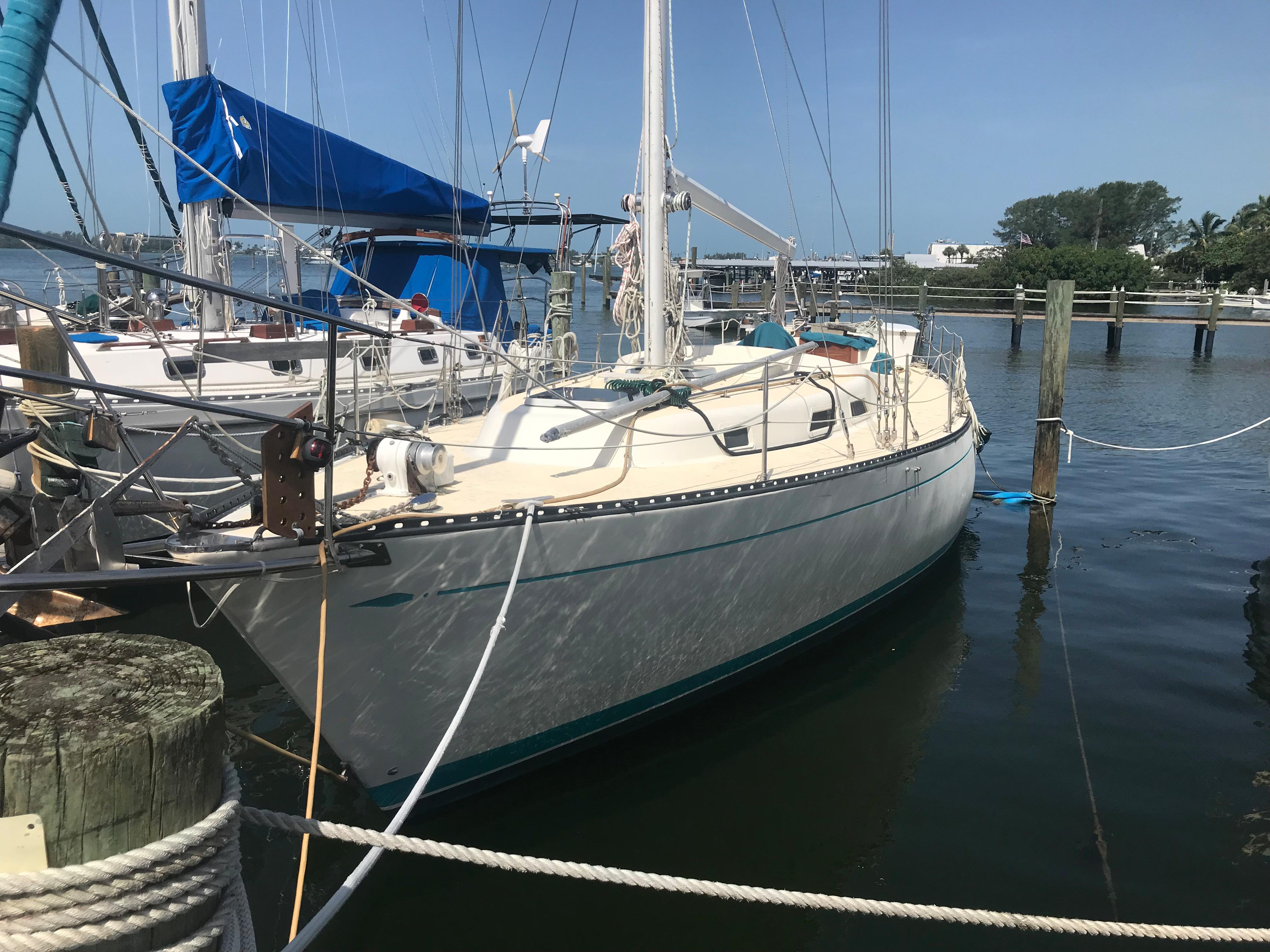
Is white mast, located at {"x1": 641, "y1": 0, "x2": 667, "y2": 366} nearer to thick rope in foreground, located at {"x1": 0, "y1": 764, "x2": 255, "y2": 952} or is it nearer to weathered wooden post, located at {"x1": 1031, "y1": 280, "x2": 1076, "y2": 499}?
thick rope in foreground, located at {"x1": 0, "y1": 764, "x2": 255, "y2": 952}

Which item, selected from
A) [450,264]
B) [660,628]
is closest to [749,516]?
[660,628]

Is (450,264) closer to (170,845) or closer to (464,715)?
(464,715)

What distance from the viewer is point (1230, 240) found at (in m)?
52.8

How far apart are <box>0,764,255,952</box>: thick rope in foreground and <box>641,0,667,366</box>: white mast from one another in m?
5.54

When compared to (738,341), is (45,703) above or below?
below

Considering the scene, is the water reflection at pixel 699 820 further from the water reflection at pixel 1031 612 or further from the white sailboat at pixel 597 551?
the water reflection at pixel 1031 612

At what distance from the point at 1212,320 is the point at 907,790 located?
31.1 meters

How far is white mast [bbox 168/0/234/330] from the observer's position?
10883 millimetres

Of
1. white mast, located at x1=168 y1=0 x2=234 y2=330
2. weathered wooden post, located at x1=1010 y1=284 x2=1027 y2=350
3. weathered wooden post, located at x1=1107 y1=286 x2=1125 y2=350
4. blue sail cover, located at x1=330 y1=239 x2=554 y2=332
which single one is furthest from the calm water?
weathered wooden post, located at x1=1010 y1=284 x2=1027 y2=350

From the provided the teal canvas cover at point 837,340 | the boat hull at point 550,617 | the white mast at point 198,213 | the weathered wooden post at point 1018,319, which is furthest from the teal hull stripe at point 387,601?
the weathered wooden post at point 1018,319

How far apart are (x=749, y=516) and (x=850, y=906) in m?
3.05

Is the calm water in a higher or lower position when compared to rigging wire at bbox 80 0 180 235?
lower

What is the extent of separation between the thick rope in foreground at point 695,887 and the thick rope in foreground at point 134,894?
26 cm

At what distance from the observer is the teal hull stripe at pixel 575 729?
16.3ft
